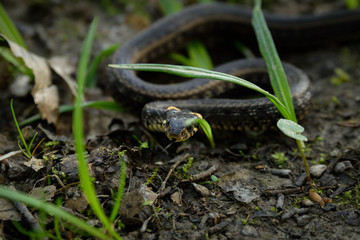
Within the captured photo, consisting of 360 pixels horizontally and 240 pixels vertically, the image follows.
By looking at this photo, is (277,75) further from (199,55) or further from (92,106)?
(92,106)

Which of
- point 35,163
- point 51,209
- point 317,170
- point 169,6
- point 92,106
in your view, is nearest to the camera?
point 51,209

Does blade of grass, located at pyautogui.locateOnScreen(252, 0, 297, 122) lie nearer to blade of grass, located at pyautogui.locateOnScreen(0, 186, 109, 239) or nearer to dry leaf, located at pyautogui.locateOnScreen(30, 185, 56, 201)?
blade of grass, located at pyautogui.locateOnScreen(0, 186, 109, 239)

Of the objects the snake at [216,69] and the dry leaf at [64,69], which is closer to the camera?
the snake at [216,69]

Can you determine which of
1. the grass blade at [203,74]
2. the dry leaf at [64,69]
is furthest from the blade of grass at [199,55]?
the grass blade at [203,74]

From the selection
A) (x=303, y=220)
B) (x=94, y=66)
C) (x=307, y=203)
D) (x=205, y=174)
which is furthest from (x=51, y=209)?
(x=94, y=66)

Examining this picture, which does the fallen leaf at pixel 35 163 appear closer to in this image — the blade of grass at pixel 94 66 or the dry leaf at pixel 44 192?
the dry leaf at pixel 44 192

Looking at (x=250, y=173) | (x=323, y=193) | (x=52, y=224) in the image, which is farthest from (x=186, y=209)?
(x=323, y=193)

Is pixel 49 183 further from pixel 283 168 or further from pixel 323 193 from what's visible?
pixel 323 193
